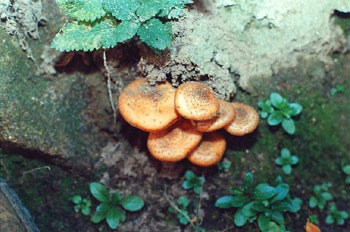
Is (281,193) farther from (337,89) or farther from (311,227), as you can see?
(337,89)

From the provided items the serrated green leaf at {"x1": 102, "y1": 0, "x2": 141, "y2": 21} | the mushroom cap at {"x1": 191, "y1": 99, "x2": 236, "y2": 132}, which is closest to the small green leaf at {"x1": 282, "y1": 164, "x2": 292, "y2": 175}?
the mushroom cap at {"x1": 191, "y1": 99, "x2": 236, "y2": 132}

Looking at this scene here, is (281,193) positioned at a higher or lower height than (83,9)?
lower

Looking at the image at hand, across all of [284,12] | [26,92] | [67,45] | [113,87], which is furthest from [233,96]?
[26,92]

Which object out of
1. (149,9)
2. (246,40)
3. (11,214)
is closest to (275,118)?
(246,40)

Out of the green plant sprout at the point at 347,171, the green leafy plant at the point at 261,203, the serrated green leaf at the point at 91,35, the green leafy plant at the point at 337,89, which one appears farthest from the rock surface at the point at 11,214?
the green leafy plant at the point at 337,89

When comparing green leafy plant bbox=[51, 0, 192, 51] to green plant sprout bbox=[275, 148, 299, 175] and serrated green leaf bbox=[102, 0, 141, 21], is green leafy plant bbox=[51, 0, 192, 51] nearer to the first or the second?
serrated green leaf bbox=[102, 0, 141, 21]

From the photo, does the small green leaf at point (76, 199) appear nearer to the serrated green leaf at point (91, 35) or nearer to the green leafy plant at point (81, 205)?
the green leafy plant at point (81, 205)

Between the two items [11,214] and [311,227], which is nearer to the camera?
[11,214]
